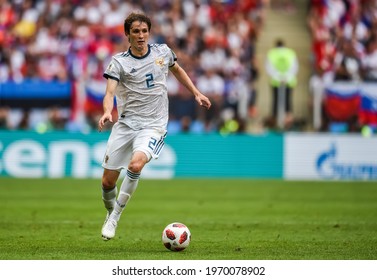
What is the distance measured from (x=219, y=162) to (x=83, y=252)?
15.3 m

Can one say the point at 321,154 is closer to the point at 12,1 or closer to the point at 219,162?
the point at 219,162

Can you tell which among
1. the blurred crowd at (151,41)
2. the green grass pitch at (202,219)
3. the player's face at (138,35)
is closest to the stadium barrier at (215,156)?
the blurred crowd at (151,41)

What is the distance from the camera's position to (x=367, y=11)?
30078mm

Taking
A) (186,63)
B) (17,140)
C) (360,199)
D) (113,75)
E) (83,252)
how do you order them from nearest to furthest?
(83,252) → (113,75) → (360,199) → (17,140) → (186,63)

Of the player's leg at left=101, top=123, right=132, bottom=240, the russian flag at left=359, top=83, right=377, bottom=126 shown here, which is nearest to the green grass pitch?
the player's leg at left=101, top=123, right=132, bottom=240

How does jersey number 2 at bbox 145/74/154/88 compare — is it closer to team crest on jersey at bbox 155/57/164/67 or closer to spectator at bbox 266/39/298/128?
team crest on jersey at bbox 155/57/164/67

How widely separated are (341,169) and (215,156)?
3391 millimetres

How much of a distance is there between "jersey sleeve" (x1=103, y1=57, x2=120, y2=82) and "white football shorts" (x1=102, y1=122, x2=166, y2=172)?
2.31 ft

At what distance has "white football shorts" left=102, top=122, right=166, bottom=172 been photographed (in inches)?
471

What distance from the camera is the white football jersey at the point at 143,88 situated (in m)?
12.0

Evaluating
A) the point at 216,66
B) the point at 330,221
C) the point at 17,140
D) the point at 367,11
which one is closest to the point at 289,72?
the point at 216,66

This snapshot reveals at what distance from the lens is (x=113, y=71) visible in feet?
38.7

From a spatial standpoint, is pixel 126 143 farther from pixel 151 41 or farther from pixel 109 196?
pixel 151 41

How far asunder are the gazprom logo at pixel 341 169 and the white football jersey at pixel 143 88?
14.3 meters
